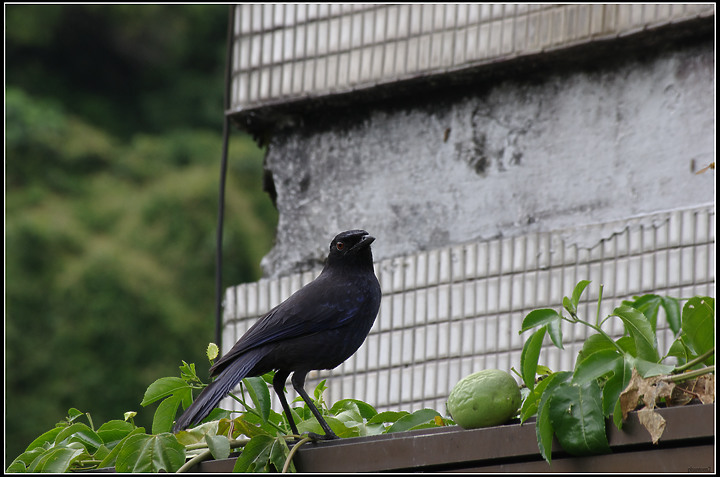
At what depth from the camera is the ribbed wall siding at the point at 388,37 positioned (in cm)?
497

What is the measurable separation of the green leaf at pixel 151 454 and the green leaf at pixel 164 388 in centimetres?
15

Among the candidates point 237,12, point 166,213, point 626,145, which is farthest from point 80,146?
point 626,145

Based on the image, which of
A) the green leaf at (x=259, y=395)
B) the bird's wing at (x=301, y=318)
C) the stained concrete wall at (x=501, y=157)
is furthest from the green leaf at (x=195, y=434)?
the stained concrete wall at (x=501, y=157)

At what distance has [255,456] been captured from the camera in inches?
99.0

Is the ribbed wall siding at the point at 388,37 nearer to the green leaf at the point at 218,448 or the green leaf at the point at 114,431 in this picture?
the green leaf at the point at 114,431

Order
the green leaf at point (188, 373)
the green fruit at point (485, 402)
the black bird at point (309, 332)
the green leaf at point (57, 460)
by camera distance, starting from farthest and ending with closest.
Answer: the black bird at point (309, 332) → the green leaf at point (188, 373) → the green leaf at point (57, 460) → the green fruit at point (485, 402)

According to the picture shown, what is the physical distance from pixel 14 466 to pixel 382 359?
2.57 metres

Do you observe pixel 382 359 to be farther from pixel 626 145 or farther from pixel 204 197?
pixel 204 197

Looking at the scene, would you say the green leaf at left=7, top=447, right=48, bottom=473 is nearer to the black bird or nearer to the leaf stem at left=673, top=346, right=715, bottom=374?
the black bird

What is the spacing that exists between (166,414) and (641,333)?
125 cm

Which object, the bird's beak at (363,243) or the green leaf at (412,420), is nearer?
the green leaf at (412,420)

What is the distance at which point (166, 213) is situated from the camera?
21594 millimetres

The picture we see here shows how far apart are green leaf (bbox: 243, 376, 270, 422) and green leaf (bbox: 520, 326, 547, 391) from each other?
68 cm

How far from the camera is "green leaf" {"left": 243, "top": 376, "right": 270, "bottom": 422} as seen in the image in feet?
8.76
